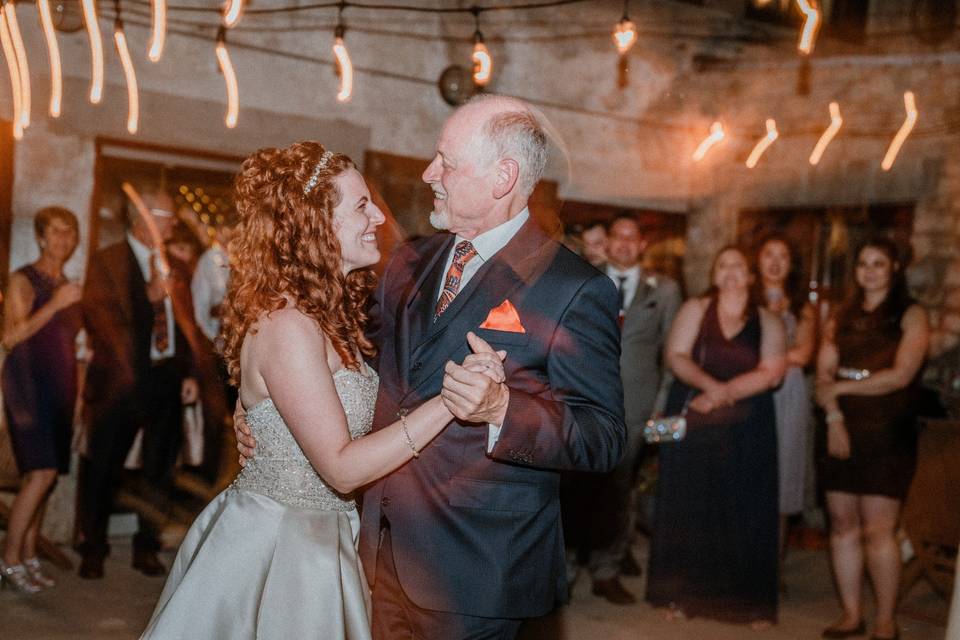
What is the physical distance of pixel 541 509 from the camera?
2227mm

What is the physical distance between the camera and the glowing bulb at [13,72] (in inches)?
186

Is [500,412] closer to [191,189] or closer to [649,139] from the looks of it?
[191,189]

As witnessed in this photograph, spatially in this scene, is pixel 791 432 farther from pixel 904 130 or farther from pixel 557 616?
pixel 904 130

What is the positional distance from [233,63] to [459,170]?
166 inches

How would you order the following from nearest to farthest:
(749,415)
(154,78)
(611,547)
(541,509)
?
(541,509) → (749,415) → (611,547) → (154,78)

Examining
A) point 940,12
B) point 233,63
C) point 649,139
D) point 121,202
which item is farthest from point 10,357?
point 940,12

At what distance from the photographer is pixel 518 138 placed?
230 cm

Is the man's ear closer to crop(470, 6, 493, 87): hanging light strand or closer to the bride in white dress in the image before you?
the bride in white dress

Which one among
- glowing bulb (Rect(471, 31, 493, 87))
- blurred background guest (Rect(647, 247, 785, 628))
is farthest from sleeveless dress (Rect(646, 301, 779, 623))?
glowing bulb (Rect(471, 31, 493, 87))

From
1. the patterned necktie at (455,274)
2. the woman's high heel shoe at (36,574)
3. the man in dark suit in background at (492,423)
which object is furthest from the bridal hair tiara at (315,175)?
the woman's high heel shoe at (36,574)

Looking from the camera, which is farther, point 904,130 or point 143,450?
point 904,130

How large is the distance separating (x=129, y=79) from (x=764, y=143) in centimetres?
468

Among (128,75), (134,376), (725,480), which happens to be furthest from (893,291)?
(128,75)

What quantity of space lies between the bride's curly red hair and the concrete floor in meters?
2.48
